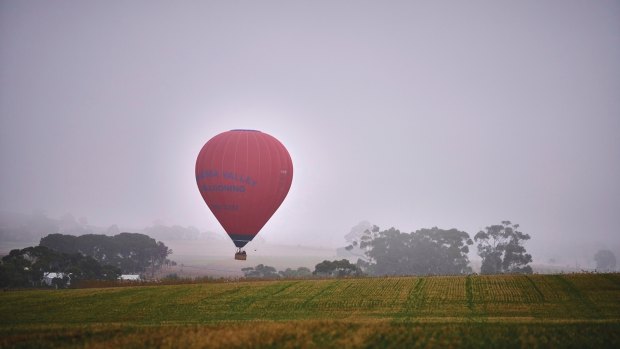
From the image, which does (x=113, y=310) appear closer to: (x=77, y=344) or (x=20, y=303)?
(x=20, y=303)

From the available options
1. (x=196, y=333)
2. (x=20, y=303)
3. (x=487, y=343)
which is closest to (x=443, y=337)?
(x=487, y=343)

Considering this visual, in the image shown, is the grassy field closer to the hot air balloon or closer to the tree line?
the hot air balloon

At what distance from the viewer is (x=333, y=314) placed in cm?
3228

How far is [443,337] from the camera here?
23328 mm

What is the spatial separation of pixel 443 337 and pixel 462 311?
957cm

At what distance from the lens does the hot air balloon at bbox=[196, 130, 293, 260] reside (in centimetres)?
4650

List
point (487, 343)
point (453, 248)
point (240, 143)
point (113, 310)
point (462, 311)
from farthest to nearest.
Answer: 1. point (453, 248)
2. point (240, 143)
3. point (113, 310)
4. point (462, 311)
5. point (487, 343)

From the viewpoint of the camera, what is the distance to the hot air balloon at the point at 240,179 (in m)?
46.5

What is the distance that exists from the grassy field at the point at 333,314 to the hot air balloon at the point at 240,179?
19.7 ft

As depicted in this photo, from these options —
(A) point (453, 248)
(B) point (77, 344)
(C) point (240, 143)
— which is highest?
(C) point (240, 143)

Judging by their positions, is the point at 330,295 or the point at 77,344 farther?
the point at 330,295

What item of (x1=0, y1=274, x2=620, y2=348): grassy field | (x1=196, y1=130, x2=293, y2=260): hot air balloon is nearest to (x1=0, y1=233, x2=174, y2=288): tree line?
(x1=0, y1=274, x2=620, y2=348): grassy field

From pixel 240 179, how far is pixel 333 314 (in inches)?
723

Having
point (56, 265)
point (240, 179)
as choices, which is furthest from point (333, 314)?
point (56, 265)
